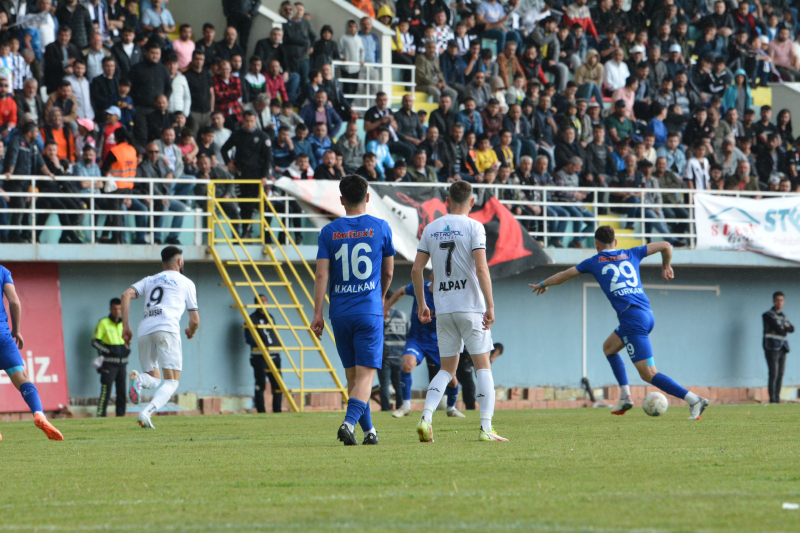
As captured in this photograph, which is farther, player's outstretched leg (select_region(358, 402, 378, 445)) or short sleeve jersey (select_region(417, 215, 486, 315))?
short sleeve jersey (select_region(417, 215, 486, 315))

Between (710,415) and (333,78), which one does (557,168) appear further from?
(710,415)

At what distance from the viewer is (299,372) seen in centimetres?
1920

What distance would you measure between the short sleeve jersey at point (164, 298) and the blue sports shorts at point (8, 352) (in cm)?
243

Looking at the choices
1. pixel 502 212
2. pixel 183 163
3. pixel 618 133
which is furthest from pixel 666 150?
pixel 183 163

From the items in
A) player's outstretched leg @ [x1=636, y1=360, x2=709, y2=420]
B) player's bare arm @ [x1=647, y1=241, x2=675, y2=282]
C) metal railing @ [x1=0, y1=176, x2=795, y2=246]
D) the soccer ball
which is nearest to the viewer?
player's bare arm @ [x1=647, y1=241, x2=675, y2=282]

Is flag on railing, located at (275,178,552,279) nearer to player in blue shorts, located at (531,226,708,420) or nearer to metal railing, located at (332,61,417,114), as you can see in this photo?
metal railing, located at (332,61,417,114)

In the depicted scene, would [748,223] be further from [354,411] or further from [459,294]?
[354,411]

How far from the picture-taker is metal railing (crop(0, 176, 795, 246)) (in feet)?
61.8

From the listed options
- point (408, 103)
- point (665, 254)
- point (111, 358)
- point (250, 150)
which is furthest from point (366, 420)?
point (408, 103)

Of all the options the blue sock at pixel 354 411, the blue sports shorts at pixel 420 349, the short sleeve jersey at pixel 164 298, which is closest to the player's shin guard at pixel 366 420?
the blue sock at pixel 354 411

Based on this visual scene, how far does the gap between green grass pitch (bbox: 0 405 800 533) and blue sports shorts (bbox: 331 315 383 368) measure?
69cm

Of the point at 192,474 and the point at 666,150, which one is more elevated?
the point at 666,150

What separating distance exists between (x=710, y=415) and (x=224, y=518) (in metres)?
10.4

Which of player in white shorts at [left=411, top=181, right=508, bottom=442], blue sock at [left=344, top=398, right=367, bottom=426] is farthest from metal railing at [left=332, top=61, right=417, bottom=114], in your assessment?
blue sock at [left=344, top=398, right=367, bottom=426]
